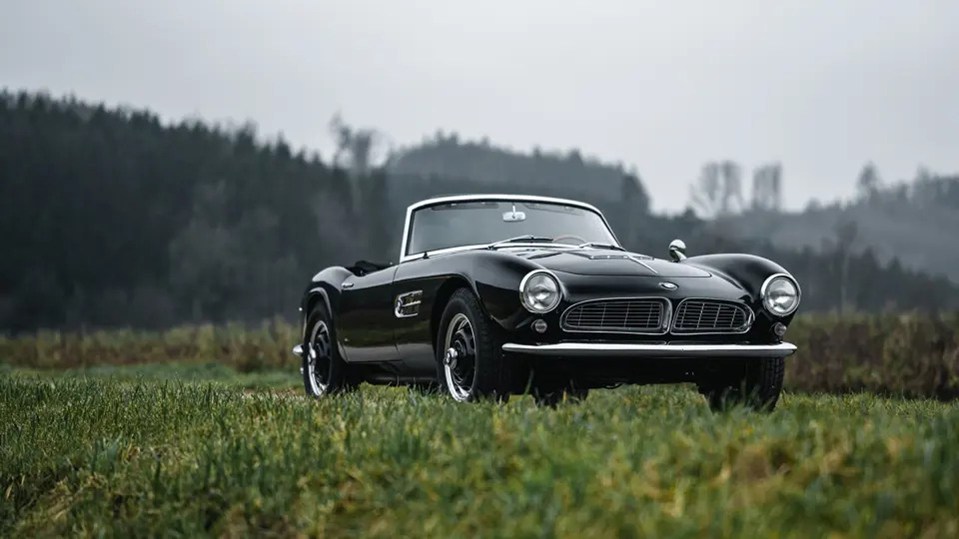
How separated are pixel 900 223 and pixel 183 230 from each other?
2971 inches

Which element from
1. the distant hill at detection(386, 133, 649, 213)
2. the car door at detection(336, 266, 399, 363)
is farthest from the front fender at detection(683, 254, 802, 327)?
the distant hill at detection(386, 133, 649, 213)

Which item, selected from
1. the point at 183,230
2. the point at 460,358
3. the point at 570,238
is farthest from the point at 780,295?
the point at 183,230

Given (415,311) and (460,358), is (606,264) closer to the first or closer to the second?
(460,358)

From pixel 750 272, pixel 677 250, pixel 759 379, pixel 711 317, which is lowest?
pixel 759 379

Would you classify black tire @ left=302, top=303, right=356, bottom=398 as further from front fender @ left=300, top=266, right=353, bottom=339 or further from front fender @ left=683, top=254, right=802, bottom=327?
front fender @ left=683, top=254, right=802, bottom=327

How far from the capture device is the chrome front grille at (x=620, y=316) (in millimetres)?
6891

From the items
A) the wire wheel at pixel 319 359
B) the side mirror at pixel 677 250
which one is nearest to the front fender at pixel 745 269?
the side mirror at pixel 677 250

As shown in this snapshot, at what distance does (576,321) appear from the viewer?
6.89 m

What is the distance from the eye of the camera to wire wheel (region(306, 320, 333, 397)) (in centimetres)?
1009

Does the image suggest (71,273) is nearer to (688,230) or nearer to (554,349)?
(688,230)

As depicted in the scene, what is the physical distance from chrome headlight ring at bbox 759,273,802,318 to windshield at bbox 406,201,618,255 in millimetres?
1762

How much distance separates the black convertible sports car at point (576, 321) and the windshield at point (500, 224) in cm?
12

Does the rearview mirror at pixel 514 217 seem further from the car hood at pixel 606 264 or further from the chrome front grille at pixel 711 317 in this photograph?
the chrome front grille at pixel 711 317

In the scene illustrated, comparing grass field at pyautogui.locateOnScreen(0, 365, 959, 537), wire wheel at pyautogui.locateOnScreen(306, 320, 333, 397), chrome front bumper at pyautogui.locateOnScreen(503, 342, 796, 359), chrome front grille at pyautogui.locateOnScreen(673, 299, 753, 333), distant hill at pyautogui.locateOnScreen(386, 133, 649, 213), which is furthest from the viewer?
distant hill at pyautogui.locateOnScreen(386, 133, 649, 213)
